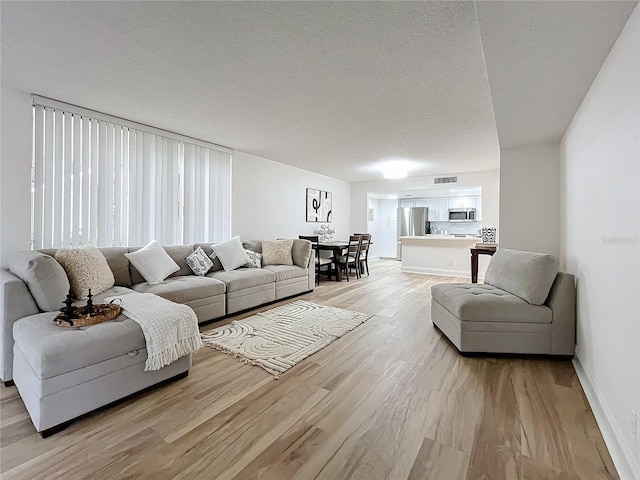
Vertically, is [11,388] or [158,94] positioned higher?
[158,94]


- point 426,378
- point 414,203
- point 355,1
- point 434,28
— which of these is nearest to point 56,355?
point 426,378

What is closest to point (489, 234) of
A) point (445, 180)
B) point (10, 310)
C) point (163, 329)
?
point (445, 180)

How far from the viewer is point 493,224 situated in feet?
22.2

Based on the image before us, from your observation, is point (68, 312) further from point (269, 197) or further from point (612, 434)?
point (269, 197)

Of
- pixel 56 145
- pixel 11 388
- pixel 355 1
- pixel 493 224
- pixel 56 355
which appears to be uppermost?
pixel 355 1

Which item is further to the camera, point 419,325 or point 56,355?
point 419,325

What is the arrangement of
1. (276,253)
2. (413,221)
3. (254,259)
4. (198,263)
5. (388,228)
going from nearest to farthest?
(198,263), (254,259), (276,253), (413,221), (388,228)

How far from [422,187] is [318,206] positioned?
2746 mm

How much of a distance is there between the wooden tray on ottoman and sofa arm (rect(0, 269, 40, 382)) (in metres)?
0.39

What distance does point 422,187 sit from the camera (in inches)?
303

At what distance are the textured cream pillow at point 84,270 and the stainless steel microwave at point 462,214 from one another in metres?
9.02

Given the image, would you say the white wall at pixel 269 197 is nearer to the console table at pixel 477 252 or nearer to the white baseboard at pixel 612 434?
the console table at pixel 477 252

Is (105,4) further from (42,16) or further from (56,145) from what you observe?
(56,145)

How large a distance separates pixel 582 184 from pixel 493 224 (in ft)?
15.4
